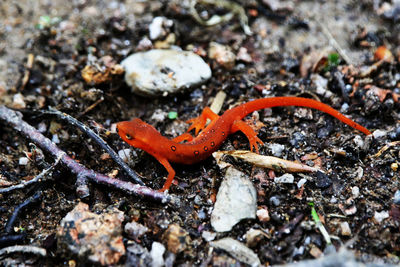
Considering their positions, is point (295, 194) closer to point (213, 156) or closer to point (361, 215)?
point (361, 215)

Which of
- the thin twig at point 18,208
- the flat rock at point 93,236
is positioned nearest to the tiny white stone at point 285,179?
the flat rock at point 93,236

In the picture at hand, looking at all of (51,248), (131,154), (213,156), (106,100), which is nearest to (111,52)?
(106,100)

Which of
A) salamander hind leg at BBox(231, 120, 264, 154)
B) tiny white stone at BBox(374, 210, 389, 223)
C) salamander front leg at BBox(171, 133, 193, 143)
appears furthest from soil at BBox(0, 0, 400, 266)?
salamander front leg at BBox(171, 133, 193, 143)

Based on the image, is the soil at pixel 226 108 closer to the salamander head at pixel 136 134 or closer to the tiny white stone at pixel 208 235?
the tiny white stone at pixel 208 235

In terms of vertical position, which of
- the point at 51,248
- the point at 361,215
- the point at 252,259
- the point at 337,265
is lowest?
the point at 51,248

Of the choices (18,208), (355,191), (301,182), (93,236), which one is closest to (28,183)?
(18,208)

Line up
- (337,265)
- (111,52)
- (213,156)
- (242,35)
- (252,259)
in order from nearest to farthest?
(337,265)
(252,259)
(213,156)
(111,52)
(242,35)

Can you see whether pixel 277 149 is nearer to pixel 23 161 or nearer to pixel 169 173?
pixel 169 173
